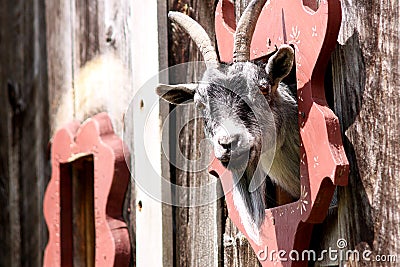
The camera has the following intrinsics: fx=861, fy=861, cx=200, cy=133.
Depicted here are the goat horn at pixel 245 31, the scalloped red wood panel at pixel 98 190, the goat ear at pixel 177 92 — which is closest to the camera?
the goat horn at pixel 245 31

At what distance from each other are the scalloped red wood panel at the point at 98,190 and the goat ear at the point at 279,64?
3.69 ft

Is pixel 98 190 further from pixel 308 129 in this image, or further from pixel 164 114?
pixel 308 129

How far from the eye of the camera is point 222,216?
2.84m

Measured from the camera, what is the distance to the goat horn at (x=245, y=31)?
2357 mm

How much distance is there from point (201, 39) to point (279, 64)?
29 centimetres

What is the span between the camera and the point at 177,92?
2547mm

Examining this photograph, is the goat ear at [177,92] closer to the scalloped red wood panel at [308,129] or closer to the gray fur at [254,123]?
the gray fur at [254,123]

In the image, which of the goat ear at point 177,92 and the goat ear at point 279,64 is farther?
the goat ear at point 177,92

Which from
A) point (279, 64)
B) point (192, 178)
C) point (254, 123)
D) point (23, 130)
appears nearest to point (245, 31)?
point (279, 64)

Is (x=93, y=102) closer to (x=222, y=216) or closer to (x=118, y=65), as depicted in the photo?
(x=118, y=65)

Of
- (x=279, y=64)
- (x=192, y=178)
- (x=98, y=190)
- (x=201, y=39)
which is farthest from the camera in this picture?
(x=98, y=190)

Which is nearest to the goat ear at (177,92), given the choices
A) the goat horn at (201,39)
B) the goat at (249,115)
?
the goat at (249,115)

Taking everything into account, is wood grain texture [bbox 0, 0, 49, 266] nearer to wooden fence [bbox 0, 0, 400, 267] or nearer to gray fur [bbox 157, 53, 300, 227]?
wooden fence [bbox 0, 0, 400, 267]

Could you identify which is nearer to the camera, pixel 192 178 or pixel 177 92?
pixel 177 92
